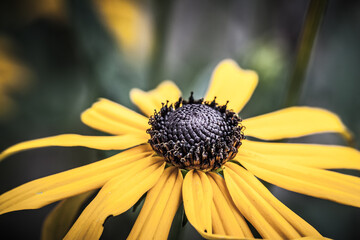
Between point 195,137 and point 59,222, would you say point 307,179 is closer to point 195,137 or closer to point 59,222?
point 195,137

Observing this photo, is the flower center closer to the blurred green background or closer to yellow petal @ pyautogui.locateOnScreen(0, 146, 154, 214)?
yellow petal @ pyautogui.locateOnScreen(0, 146, 154, 214)

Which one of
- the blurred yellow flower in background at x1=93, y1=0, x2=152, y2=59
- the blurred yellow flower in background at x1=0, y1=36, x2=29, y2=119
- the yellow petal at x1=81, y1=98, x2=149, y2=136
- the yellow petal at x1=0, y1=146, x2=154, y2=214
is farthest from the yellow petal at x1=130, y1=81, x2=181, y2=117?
the blurred yellow flower in background at x1=0, y1=36, x2=29, y2=119

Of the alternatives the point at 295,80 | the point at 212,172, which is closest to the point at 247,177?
the point at 212,172

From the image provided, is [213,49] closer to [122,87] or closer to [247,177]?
[122,87]

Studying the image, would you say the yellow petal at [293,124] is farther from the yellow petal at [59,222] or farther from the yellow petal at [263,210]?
the yellow petal at [59,222]

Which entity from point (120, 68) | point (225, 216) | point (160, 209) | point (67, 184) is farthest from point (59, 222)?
point (120, 68)

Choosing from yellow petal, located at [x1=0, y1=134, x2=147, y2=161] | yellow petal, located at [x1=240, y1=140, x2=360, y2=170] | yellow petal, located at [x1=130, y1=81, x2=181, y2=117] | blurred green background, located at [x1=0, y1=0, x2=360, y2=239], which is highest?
blurred green background, located at [x1=0, y1=0, x2=360, y2=239]

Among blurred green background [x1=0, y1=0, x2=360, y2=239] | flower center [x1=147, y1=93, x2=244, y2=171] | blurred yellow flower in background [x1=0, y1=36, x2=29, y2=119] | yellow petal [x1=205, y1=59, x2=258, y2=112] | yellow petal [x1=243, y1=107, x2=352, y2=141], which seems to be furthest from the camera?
blurred yellow flower in background [x1=0, y1=36, x2=29, y2=119]
